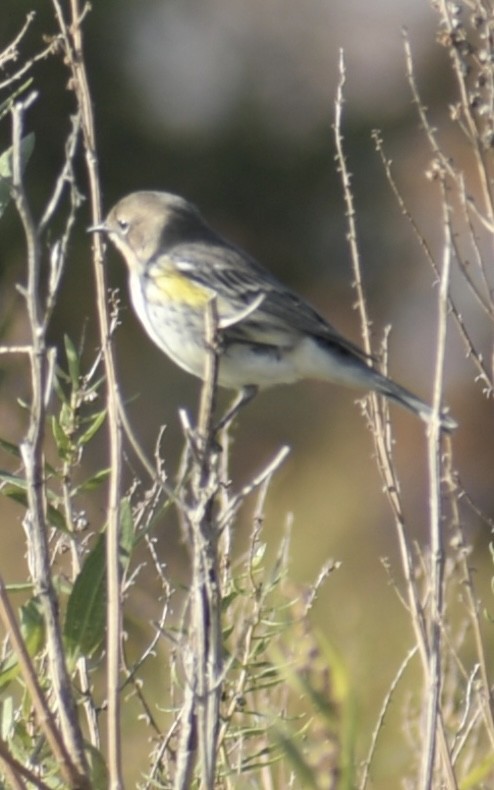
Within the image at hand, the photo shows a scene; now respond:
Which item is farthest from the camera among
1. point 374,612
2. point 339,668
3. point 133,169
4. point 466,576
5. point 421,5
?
point 133,169

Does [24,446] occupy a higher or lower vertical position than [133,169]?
lower

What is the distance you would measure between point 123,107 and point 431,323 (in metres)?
3.46

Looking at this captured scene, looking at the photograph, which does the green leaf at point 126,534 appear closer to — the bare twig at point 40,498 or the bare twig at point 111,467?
the bare twig at point 111,467

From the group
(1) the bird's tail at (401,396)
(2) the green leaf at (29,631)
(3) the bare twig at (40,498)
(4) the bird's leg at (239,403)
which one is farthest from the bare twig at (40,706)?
(1) the bird's tail at (401,396)

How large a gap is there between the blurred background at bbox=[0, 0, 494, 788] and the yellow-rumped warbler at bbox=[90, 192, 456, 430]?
7210mm

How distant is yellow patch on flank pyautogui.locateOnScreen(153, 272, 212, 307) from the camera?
455 cm

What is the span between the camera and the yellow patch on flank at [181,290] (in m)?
4.55

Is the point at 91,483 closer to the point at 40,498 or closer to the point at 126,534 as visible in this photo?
the point at 126,534

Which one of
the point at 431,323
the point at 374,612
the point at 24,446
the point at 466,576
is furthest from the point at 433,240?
the point at 24,446

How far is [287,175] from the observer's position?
1434 centimetres

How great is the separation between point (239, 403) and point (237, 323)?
0.44 metres

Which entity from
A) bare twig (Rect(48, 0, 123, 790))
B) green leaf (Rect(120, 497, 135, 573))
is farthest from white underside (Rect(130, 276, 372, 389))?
green leaf (Rect(120, 497, 135, 573))

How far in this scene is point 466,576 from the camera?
3100 millimetres

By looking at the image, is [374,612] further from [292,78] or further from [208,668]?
[208,668]
